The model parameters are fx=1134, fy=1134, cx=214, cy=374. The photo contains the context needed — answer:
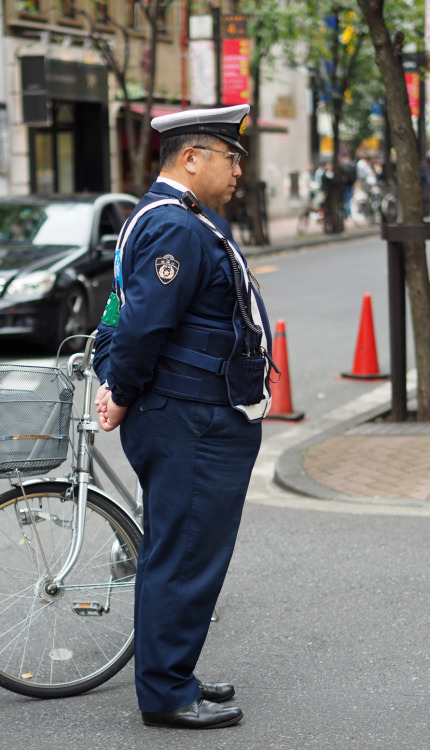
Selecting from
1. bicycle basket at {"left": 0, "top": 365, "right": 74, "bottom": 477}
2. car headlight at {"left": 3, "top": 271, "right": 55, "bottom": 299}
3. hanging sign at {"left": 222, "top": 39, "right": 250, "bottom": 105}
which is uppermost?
hanging sign at {"left": 222, "top": 39, "right": 250, "bottom": 105}

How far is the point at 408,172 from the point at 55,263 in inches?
174

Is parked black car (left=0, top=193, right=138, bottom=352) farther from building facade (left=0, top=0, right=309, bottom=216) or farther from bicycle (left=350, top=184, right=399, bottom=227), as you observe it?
bicycle (left=350, top=184, right=399, bottom=227)

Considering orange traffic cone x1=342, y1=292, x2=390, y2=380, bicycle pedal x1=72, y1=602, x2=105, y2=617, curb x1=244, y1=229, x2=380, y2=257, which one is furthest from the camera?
curb x1=244, y1=229, x2=380, y2=257

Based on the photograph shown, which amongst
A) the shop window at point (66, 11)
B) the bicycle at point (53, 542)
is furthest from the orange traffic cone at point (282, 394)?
the shop window at point (66, 11)

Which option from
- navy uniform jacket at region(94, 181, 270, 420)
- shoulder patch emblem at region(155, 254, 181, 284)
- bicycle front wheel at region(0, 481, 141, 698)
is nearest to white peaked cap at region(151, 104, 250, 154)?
navy uniform jacket at region(94, 181, 270, 420)

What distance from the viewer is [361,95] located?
39.6 meters

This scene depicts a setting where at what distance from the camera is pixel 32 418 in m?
3.42

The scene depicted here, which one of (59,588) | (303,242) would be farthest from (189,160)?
(303,242)

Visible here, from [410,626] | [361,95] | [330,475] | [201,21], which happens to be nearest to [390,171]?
[201,21]

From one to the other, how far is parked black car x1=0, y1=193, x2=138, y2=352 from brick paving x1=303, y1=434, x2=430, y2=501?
4.18 meters

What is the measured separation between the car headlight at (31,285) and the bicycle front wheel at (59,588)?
682 cm

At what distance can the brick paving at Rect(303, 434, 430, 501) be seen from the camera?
619cm

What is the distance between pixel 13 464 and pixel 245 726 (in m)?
1.07

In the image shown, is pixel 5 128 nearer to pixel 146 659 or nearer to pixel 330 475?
A: pixel 330 475
